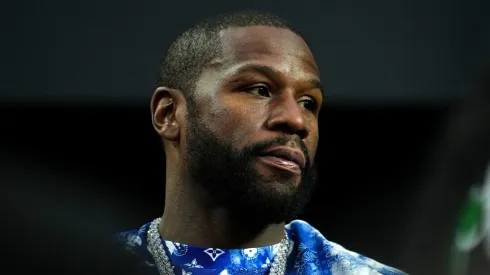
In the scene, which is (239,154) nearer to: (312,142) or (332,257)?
(312,142)

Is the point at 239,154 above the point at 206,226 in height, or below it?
above

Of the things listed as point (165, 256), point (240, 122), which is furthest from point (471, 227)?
point (165, 256)

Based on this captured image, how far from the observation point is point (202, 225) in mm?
1405

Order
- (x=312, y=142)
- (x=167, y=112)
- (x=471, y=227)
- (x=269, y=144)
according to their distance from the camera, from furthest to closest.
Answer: (x=167, y=112)
(x=312, y=142)
(x=269, y=144)
(x=471, y=227)

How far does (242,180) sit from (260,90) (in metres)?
0.20

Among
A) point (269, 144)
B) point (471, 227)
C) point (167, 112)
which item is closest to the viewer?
point (471, 227)

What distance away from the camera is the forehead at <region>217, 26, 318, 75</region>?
4.60 ft

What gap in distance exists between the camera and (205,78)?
142cm

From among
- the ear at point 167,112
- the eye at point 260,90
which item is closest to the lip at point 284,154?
the eye at point 260,90

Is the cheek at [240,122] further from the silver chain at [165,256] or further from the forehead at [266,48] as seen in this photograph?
the silver chain at [165,256]

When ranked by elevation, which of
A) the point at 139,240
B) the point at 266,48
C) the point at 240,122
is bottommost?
the point at 139,240

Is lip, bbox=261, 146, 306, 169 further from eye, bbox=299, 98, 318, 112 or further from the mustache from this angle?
eye, bbox=299, 98, 318, 112

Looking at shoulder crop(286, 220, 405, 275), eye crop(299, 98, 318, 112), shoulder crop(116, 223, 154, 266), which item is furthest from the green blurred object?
shoulder crop(116, 223, 154, 266)

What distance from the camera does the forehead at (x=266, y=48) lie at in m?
1.40
